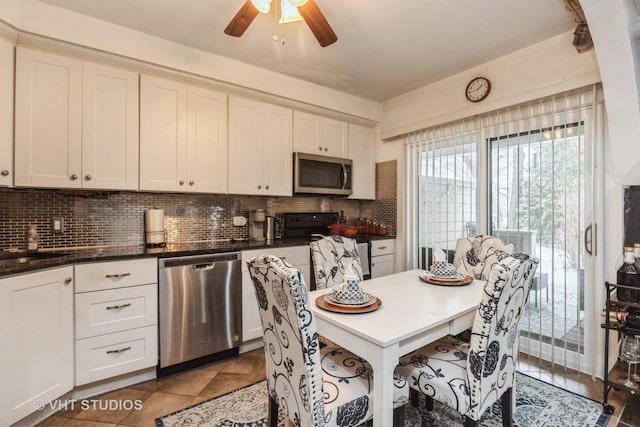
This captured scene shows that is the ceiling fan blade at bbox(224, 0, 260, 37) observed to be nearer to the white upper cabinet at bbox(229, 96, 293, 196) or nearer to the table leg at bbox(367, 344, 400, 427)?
the white upper cabinet at bbox(229, 96, 293, 196)

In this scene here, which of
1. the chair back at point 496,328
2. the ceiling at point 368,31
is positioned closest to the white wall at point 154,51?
the ceiling at point 368,31

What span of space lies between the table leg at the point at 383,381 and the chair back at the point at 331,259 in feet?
2.94

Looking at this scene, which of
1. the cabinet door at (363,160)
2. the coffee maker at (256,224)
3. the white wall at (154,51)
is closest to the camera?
the white wall at (154,51)

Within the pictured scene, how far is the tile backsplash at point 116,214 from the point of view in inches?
82.2

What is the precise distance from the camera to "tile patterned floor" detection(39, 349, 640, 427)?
173cm

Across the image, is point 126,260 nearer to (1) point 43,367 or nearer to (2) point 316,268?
(1) point 43,367

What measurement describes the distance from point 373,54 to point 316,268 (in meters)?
1.82

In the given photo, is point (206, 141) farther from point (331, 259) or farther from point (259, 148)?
point (331, 259)

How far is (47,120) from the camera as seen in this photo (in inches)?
77.3

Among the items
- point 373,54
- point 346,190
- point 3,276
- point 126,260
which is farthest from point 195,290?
point 373,54

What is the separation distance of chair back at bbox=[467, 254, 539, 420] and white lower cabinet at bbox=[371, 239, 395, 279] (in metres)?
1.92

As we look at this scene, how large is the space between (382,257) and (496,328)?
2.15 m

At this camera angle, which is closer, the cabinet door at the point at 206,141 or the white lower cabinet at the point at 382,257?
the cabinet door at the point at 206,141

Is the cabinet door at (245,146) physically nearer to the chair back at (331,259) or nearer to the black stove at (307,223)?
the black stove at (307,223)
